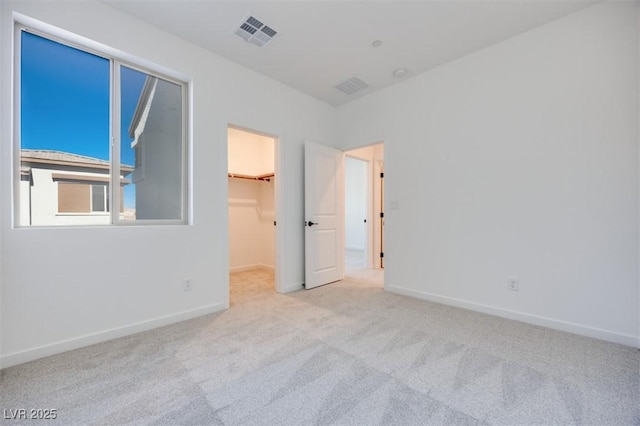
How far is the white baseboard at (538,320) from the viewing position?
2195mm

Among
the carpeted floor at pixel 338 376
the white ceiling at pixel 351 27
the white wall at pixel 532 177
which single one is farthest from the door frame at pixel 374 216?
the carpeted floor at pixel 338 376

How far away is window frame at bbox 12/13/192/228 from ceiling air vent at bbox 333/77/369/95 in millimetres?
1930

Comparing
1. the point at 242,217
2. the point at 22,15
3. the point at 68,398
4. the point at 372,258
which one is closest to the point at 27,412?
the point at 68,398

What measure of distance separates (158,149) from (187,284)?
1423 mm

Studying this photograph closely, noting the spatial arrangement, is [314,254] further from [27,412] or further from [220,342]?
[27,412]

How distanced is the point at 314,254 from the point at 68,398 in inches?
108

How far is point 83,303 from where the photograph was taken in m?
2.17

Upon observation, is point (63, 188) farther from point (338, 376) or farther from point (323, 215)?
point (323, 215)

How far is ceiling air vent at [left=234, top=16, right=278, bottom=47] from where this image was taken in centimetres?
252

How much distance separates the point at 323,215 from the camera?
4039 millimetres

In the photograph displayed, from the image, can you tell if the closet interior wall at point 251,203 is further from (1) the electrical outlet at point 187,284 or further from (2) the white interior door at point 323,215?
(1) the electrical outlet at point 187,284

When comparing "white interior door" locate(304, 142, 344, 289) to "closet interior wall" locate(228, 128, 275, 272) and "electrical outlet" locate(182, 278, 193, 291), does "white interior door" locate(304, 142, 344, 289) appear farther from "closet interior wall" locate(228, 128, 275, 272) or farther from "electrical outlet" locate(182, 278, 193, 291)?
"electrical outlet" locate(182, 278, 193, 291)

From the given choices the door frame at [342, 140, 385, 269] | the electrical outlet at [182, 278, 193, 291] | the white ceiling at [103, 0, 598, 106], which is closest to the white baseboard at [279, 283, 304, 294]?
the electrical outlet at [182, 278, 193, 291]

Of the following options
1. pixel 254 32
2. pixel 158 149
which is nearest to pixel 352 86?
pixel 254 32
